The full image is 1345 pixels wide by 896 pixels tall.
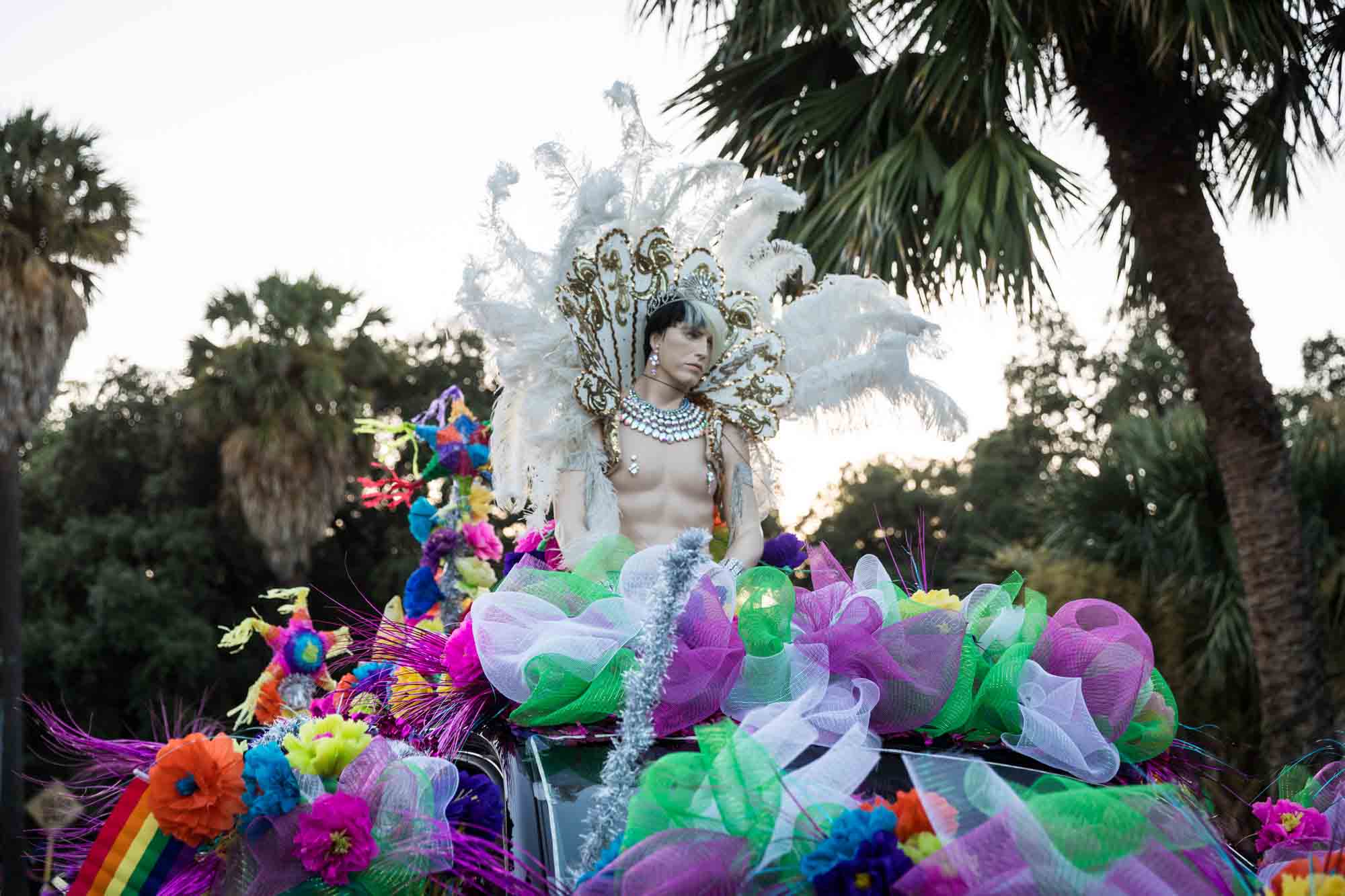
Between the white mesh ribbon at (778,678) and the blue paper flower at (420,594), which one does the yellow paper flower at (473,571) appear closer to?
the blue paper flower at (420,594)

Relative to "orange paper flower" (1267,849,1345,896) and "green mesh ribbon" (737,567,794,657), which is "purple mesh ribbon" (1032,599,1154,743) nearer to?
"orange paper flower" (1267,849,1345,896)

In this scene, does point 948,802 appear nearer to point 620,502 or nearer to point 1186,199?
point 620,502

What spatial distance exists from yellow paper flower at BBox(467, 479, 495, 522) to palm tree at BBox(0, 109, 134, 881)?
6.83 meters

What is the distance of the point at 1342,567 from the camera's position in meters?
10.0

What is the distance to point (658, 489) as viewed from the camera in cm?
390

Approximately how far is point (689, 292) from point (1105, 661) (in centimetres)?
188

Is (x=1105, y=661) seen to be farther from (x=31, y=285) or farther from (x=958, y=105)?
(x=31, y=285)

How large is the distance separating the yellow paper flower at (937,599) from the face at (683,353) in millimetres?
1087

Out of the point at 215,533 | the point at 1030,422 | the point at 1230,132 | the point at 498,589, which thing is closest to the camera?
Result: the point at 498,589

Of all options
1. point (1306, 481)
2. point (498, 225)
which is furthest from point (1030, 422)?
point (498, 225)

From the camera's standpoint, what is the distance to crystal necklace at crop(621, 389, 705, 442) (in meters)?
3.91

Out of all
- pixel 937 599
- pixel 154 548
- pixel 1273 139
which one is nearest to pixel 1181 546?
pixel 1273 139

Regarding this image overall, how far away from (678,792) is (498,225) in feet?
8.16

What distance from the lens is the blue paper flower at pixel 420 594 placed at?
657 cm
